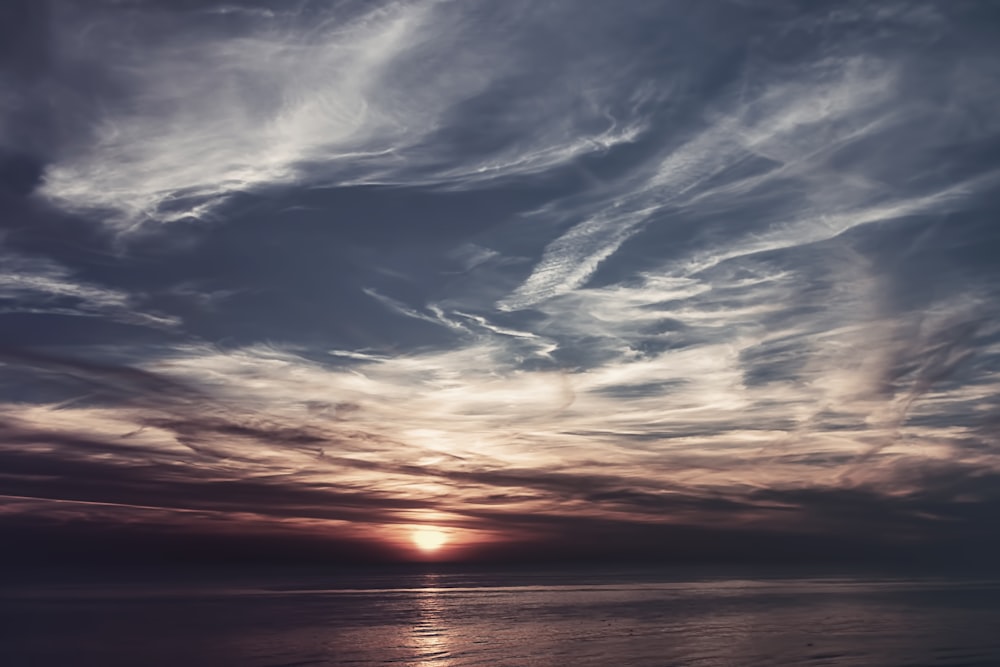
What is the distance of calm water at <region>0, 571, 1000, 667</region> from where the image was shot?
47438mm

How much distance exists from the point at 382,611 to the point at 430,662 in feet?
142

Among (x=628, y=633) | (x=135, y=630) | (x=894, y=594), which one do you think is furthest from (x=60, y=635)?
(x=894, y=594)

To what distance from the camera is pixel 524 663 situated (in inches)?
1791

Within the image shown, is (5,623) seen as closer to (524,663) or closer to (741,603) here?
(524,663)

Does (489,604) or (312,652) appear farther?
(489,604)

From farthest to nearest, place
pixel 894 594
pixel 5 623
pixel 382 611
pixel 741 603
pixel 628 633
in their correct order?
pixel 894 594 < pixel 741 603 < pixel 382 611 < pixel 5 623 < pixel 628 633

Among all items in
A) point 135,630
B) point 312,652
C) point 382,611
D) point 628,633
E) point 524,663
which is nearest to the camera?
point 524,663

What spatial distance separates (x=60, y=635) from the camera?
61031 millimetres

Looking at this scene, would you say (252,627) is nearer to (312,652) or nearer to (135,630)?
(135,630)

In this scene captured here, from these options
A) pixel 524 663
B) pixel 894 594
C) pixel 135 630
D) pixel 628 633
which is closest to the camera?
pixel 524 663

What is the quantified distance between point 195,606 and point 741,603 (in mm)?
64639

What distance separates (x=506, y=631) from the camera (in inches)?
2469

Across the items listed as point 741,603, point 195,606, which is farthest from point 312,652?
point 741,603

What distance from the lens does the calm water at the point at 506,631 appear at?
47.4 metres
